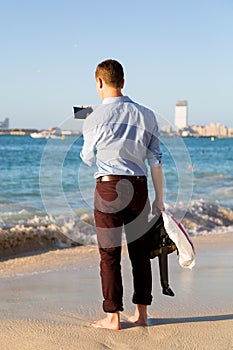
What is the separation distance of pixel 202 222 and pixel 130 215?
729 cm

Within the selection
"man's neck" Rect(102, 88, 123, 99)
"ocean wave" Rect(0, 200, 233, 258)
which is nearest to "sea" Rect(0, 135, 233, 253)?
"ocean wave" Rect(0, 200, 233, 258)

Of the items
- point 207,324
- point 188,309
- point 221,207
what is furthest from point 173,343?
point 221,207

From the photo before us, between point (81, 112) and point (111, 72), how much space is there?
1.25 feet

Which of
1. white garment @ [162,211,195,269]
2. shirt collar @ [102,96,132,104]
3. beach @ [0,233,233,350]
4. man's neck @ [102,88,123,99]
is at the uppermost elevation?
man's neck @ [102,88,123,99]

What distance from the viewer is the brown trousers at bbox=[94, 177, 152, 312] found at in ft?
11.8

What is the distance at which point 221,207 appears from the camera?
12391mm

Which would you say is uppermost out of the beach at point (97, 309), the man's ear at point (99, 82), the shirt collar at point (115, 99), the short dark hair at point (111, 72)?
the short dark hair at point (111, 72)

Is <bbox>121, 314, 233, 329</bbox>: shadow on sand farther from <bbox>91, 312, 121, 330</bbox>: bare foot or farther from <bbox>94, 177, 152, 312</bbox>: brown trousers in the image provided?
<bbox>94, 177, 152, 312</bbox>: brown trousers

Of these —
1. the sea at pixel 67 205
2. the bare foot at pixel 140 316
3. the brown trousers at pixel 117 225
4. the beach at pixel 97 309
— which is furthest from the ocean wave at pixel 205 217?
the brown trousers at pixel 117 225

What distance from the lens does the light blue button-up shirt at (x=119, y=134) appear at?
3.57m

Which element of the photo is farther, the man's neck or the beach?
the man's neck

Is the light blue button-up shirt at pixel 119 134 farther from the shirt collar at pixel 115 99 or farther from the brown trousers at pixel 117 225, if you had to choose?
the brown trousers at pixel 117 225

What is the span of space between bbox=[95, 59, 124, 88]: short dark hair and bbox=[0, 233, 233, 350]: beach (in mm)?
1501

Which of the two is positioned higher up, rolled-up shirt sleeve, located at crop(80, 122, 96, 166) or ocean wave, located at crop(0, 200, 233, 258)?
rolled-up shirt sleeve, located at crop(80, 122, 96, 166)
